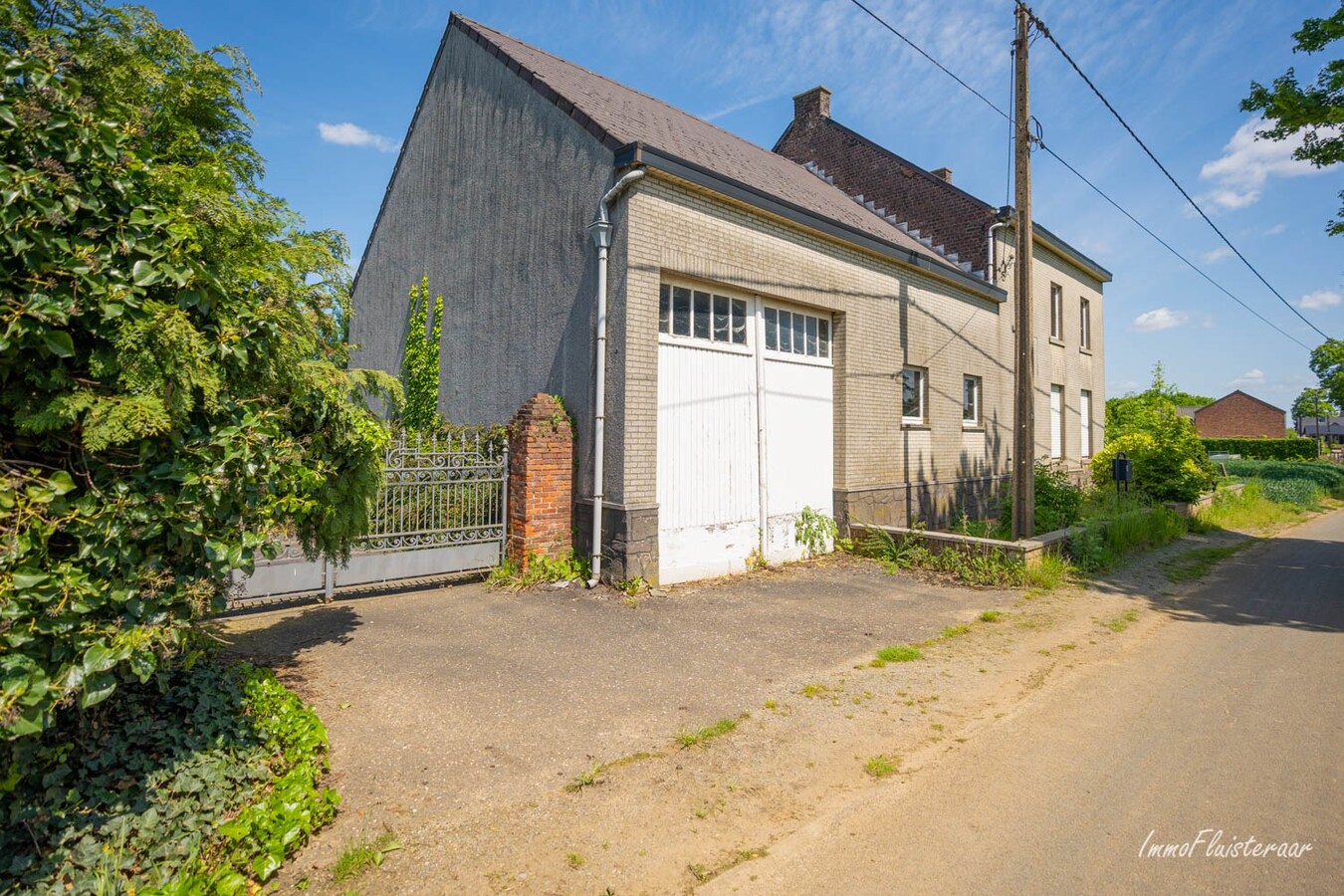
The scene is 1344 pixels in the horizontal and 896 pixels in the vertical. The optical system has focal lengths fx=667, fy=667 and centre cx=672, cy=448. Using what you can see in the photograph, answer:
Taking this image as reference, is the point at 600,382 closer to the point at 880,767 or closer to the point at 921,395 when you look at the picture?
the point at 880,767

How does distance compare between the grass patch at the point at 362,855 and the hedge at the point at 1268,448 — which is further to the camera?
the hedge at the point at 1268,448

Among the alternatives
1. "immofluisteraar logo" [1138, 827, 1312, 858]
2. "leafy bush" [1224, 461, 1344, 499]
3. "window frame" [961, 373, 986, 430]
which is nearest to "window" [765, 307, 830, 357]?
"window frame" [961, 373, 986, 430]

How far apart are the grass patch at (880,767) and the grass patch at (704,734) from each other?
0.84 metres

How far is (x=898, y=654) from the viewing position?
563 cm

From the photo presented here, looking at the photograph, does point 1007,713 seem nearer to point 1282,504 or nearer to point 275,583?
point 275,583

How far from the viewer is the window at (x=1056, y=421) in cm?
1798

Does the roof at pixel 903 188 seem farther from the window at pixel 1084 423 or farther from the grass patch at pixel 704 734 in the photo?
the grass patch at pixel 704 734

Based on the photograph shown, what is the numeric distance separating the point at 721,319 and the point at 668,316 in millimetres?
951

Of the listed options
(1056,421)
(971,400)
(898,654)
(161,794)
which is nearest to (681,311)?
(898,654)

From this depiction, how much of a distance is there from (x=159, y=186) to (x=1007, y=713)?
5563 millimetres

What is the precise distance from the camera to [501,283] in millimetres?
10000

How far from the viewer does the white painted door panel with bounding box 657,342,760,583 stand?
8148 millimetres

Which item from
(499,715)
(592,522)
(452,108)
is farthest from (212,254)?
(452,108)

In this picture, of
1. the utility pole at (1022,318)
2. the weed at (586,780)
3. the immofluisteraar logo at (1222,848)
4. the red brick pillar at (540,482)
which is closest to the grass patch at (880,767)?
the immofluisteraar logo at (1222,848)
